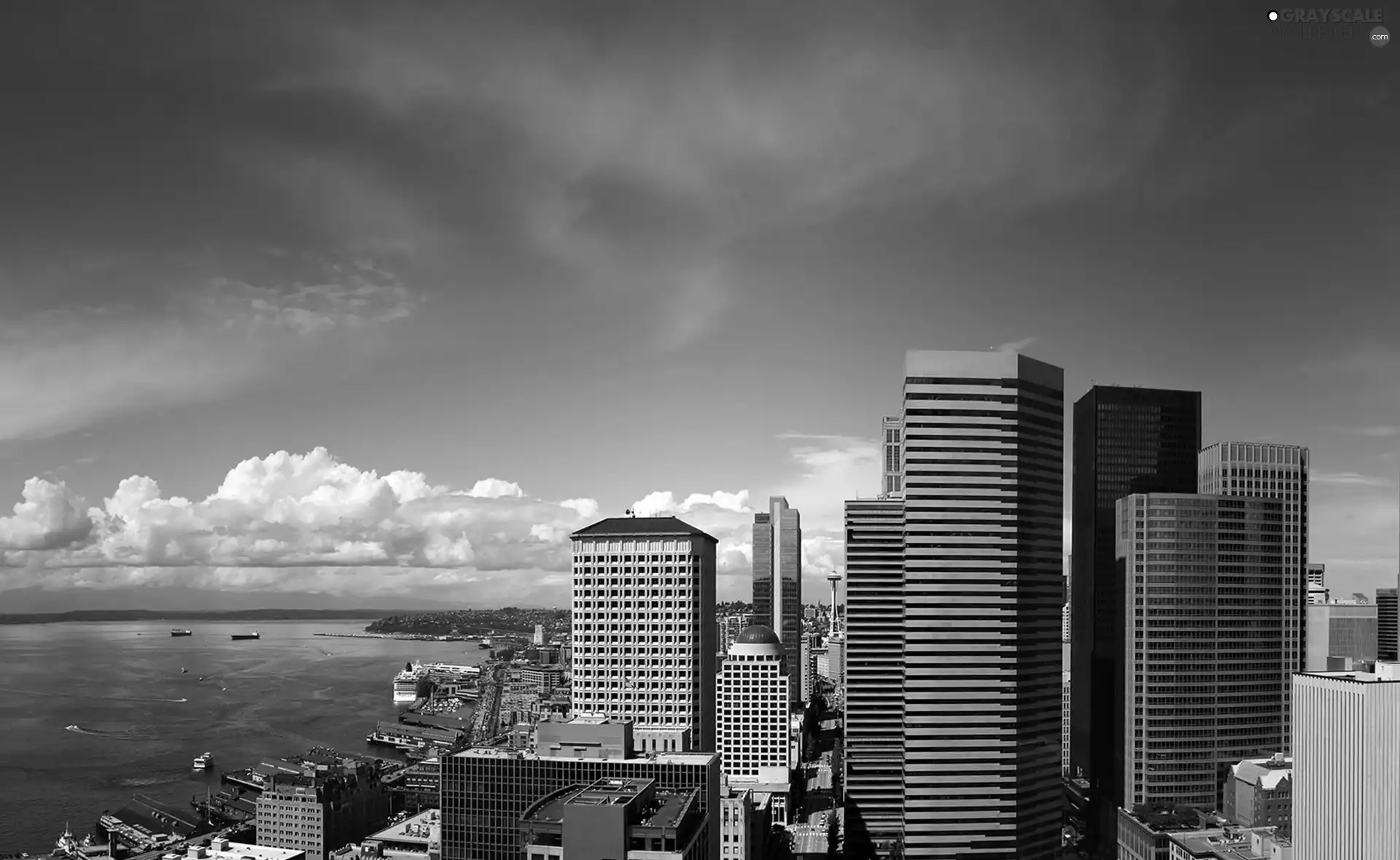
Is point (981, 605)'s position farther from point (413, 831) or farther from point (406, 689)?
point (406, 689)

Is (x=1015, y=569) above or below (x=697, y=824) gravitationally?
above

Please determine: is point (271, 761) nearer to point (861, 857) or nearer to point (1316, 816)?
point (861, 857)

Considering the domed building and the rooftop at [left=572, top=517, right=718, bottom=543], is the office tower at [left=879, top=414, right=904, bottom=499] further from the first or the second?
the rooftop at [left=572, top=517, right=718, bottom=543]

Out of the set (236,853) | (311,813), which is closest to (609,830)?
(236,853)

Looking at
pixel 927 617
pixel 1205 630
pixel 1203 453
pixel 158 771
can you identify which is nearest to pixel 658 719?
pixel 927 617

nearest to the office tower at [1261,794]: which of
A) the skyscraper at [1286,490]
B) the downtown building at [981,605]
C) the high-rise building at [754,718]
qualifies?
the skyscraper at [1286,490]

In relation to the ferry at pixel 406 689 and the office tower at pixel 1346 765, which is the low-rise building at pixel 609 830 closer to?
the office tower at pixel 1346 765
